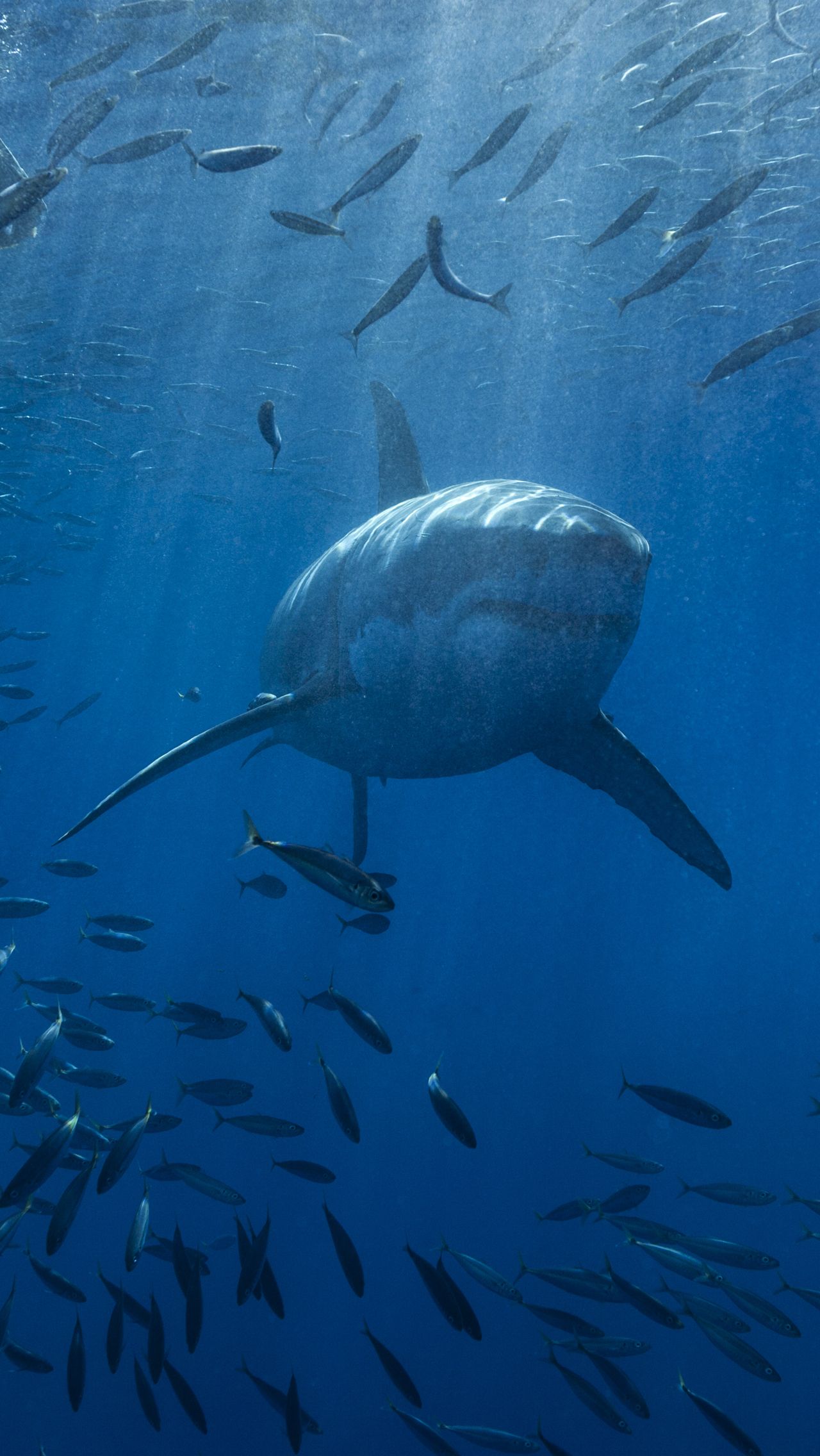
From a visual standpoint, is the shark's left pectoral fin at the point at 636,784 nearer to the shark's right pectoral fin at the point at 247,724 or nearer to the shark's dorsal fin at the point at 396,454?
the shark's right pectoral fin at the point at 247,724

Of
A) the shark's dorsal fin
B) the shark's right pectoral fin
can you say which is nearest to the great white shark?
the shark's right pectoral fin

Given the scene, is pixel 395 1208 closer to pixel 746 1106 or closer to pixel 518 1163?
pixel 518 1163

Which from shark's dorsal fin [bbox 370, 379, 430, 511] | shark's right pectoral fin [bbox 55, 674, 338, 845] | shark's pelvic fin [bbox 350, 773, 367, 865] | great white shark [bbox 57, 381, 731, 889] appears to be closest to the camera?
great white shark [bbox 57, 381, 731, 889]

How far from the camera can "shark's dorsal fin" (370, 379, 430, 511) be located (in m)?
6.32

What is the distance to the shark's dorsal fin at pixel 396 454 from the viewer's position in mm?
6324

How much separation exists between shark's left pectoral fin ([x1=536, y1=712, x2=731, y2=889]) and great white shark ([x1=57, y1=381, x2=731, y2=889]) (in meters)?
0.01

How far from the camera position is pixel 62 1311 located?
10695mm

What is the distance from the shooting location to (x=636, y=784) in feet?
16.6

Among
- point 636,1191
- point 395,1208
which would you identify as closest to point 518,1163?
point 395,1208

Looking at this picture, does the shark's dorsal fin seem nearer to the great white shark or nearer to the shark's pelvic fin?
the great white shark

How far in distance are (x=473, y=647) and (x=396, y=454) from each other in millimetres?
3685

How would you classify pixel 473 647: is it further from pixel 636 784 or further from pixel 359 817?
pixel 359 817

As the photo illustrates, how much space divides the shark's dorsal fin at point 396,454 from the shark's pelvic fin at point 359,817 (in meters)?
2.80

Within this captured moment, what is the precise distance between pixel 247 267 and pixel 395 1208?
673 inches
